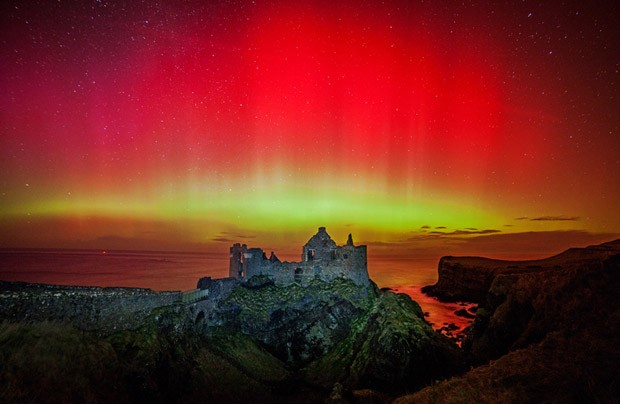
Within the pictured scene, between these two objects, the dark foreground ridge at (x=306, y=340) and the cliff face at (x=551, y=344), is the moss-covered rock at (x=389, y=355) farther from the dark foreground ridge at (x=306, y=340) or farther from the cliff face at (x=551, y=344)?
the cliff face at (x=551, y=344)

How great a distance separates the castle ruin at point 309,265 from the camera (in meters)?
40.8

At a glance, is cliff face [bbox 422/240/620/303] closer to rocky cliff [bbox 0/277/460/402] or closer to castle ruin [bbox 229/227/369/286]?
castle ruin [bbox 229/227/369/286]

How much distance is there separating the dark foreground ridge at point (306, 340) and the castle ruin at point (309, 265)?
13 centimetres

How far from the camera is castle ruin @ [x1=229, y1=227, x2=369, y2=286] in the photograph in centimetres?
4075

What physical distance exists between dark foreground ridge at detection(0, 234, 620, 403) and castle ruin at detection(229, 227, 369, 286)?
133 millimetres

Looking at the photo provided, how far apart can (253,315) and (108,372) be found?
63.1 feet

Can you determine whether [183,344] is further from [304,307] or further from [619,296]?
[619,296]

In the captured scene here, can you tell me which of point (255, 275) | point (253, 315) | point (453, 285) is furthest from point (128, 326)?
point (453, 285)

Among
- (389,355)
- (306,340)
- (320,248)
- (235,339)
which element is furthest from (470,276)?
(235,339)

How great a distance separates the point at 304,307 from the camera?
124 feet

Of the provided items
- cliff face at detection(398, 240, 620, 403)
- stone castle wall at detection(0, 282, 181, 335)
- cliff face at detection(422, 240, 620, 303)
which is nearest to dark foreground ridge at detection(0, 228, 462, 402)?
stone castle wall at detection(0, 282, 181, 335)

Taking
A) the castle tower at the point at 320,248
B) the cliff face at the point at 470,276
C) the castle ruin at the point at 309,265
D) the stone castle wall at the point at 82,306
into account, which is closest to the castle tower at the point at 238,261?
the castle ruin at the point at 309,265

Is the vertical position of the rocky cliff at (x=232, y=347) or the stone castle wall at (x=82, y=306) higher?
the stone castle wall at (x=82, y=306)

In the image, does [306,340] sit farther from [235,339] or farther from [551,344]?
[551,344]
